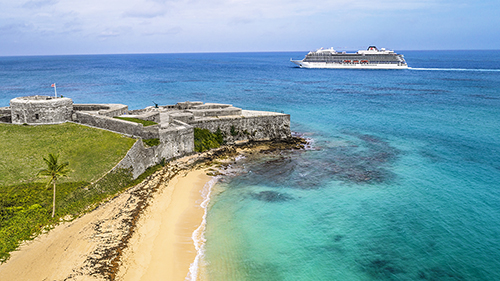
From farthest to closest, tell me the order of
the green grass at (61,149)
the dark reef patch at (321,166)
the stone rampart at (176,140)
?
the stone rampart at (176,140) < the dark reef patch at (321,166) < the green grass at (61,149)

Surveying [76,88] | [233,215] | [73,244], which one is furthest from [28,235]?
[76,88]

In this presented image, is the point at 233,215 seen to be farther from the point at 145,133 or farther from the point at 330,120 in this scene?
the point at 330,120

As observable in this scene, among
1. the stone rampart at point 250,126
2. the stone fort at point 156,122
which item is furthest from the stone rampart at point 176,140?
the stone rampart at point 250,126

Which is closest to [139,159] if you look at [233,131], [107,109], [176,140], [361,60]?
[176,140]

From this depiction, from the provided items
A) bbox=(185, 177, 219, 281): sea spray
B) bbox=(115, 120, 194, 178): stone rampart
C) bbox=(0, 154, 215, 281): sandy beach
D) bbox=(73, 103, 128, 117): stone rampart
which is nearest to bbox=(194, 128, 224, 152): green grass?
bbox=(115, 120, 194, 178): stone rampart

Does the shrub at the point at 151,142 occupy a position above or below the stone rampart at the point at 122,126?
below

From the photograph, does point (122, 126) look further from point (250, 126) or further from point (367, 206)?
point (367, 206)

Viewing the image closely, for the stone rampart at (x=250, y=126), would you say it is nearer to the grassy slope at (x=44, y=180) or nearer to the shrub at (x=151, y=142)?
the shrub at (x=151, y=142)
